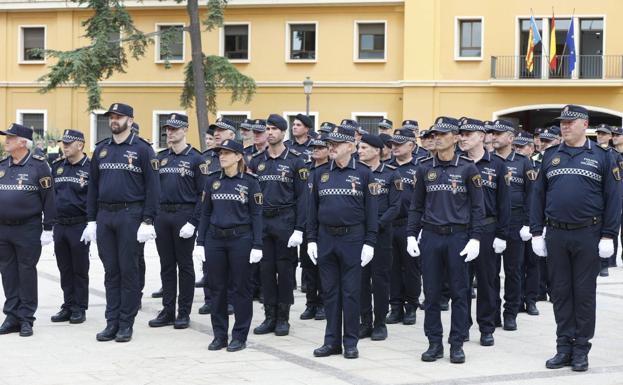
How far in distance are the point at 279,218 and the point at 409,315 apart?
2.11 metres

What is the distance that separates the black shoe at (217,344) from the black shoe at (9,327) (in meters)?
2.38

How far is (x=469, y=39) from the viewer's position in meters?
39.6

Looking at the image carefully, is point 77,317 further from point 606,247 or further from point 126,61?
point 126,61

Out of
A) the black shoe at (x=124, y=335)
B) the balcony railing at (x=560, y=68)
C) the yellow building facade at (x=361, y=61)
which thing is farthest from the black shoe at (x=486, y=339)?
the balcony railing at (x=560, y=68)

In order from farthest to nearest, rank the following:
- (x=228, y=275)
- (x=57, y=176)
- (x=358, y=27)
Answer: (x=358, y=27), (x=57, y=176), (x=228, y=275)

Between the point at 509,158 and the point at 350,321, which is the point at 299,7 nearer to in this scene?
the point at 509,158

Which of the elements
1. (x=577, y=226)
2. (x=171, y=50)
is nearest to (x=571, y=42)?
(x=171, y=50)

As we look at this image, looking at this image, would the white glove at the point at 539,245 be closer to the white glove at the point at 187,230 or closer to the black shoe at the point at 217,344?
the black shoe at the point at 217,344

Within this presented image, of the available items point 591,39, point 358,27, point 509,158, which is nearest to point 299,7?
point 358,27

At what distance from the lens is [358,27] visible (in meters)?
41.0

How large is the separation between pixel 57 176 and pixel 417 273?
14.9 ft

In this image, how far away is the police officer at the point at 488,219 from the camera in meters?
10.6

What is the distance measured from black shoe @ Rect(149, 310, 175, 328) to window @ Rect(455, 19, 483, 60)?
29453 mm

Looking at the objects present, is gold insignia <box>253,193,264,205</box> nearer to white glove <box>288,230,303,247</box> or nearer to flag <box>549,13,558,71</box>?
white glove <box>288,230,303,247</box>
